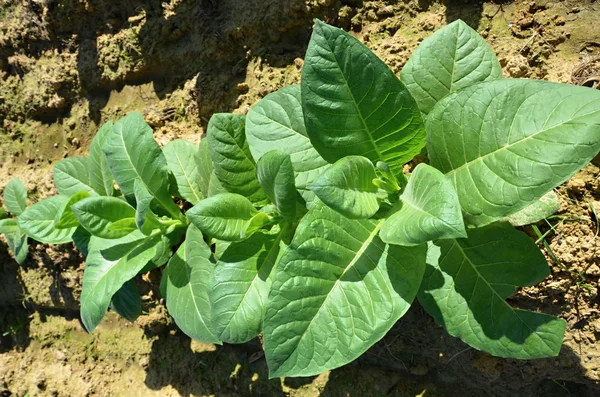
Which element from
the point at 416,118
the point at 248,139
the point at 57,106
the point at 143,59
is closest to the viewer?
the point at 416,118

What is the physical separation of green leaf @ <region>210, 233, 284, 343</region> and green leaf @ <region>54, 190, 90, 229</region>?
0.95m

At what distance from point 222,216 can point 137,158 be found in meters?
0.66

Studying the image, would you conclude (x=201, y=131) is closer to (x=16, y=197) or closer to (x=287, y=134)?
(x=287, y=134)

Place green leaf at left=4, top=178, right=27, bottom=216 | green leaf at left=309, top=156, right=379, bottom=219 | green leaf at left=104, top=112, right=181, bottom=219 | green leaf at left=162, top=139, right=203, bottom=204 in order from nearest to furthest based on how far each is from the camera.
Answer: green leaf at left=309, top=156, right=379, bottom=219
green leaf at left=104, top=112, right=181, bottom=219
green leaf at left=162, top=139, right=203, bottom=204
green leaf at left=4, top=178, right=27, bottom=216

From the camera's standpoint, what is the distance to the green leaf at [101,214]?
2104 mm

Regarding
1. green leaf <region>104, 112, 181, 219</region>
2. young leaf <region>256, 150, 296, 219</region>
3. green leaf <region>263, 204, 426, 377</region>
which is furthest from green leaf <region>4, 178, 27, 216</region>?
green leaf <region>263, 204, 426, 377</region>

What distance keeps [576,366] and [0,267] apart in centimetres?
354

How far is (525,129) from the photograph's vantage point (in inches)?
55.9

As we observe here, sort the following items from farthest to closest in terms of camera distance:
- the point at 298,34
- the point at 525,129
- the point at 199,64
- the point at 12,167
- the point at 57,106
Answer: the point at 12,167, the point at 57,106, the point at 199,64, the point at 298,34, the point at 525,129

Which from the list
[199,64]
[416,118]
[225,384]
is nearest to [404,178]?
[416,118]

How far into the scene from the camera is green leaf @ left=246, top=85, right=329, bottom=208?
1873mm

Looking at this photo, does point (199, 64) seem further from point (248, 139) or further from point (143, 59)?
point (248, 139)

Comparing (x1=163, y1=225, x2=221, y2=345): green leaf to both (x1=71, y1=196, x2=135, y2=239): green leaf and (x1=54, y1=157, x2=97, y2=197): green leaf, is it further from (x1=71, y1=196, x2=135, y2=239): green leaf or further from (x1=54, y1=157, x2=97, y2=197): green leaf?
(x1=54, y1=157, x2=97, y2=197): green leaf

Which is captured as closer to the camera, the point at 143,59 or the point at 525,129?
the point at 525,129
